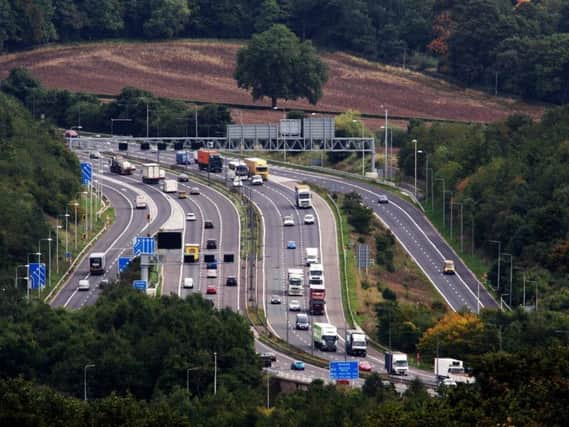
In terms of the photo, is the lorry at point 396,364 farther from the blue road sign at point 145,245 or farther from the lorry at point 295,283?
the blue road sign at point 145,245

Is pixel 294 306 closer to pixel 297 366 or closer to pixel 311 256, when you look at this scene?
pixel 311 256

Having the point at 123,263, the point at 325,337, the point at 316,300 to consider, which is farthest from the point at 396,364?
the point at 123,263

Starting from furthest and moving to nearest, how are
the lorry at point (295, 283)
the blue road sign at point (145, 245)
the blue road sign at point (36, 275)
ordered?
the lorry at point (295, 283) < the blue road sign at point (145, 245) < the blue road sign at point (36, 275)

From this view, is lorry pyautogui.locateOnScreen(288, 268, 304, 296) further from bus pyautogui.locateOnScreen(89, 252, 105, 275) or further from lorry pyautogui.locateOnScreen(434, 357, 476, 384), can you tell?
lorry pyautogui.locateOnScreen(434, 357, 476, 384)

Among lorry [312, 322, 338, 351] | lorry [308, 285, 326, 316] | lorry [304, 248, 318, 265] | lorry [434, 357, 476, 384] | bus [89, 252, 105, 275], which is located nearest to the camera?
lorry [434, 357, 476, 384]

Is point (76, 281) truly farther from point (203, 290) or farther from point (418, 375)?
point (418, 375)

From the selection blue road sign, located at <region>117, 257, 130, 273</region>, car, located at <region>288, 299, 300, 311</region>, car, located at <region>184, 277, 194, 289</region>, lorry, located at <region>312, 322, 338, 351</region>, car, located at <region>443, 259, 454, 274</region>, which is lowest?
car, located at <region>443, 259, 454, 274</region>

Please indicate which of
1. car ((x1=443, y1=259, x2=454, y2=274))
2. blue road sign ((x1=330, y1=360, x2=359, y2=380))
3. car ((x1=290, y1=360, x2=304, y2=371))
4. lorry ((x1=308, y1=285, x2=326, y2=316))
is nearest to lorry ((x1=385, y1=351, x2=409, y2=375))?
car ((x1=290, y1=360, x2=304, y2=371))

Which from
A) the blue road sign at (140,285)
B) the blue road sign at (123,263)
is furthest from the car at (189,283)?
the blue road sign at (123,263)
